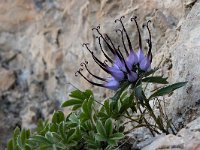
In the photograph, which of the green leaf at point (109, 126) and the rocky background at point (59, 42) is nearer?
the green leaf at point (109, 126)

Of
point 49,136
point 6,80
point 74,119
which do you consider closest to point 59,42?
point 6,80

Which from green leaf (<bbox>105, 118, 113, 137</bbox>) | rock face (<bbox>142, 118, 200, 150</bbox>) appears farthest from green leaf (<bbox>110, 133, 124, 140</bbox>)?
rock face (<bbox>142, 118, 200, 150</bbox>)

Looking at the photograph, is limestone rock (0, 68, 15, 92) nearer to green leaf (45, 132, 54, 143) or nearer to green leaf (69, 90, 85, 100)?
green leaf (69, 90, 85, 100)

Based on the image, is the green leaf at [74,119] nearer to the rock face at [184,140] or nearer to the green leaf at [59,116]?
the green leaf at [59,116]

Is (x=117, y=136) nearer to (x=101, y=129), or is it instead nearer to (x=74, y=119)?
(x=101, y=129)

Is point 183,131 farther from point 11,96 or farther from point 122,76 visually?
point 11,96

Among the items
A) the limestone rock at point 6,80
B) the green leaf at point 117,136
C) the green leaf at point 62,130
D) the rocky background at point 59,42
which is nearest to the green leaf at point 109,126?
the green leaf at point 117,136

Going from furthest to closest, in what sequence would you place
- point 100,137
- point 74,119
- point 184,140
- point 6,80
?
1. point 6,80
2. point 74,119
3. point 100,137
4. point 184,140

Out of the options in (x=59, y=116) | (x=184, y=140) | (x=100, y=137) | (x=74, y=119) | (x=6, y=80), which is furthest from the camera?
(x=6, y=80)

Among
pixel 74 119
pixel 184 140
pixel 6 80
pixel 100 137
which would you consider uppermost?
pixel 6 80
